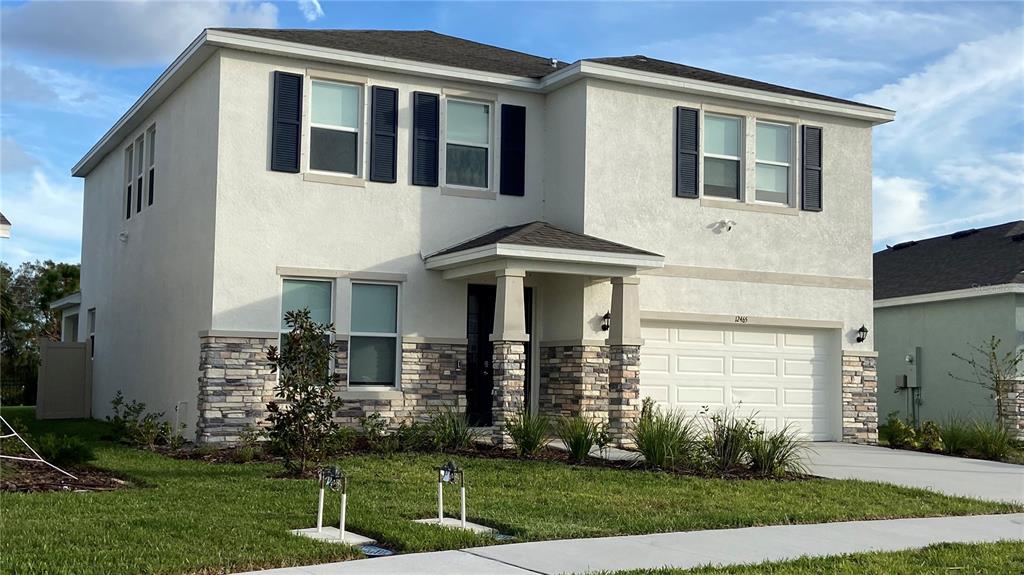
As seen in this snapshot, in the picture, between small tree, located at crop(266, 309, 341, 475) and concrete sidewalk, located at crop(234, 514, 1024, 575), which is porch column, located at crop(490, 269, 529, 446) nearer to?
small tree, located at crop(266, 309, 341, 475)

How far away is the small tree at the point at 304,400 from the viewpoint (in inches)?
511

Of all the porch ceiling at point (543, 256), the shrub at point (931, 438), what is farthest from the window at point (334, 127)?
the shrub at point (931, 438)

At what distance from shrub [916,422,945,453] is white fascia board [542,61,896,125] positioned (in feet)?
19.3

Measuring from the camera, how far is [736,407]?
1947cm

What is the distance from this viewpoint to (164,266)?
19672 mm

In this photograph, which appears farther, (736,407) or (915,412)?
(915,412)

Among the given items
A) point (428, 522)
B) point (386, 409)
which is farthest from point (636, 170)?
point (428, 522)

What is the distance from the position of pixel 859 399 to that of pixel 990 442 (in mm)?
3026

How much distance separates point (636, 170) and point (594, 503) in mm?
8711

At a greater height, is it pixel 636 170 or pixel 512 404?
pixel 636 170

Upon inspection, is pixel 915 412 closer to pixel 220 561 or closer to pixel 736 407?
pixel 736 407

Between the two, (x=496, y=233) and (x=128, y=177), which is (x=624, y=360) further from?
(x=128, y=177)

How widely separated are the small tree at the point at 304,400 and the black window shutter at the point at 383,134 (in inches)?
A: 195

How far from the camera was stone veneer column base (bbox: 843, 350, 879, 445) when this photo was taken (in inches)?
803
